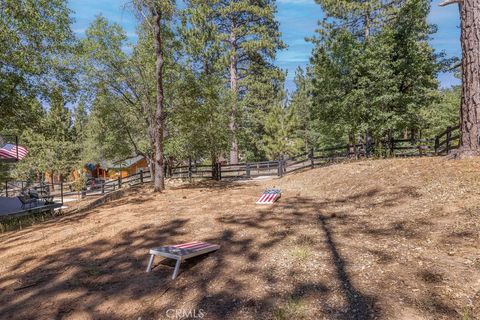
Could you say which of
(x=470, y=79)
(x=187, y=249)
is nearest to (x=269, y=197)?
(x=187, y=249)

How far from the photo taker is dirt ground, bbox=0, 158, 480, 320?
3459 millimetres

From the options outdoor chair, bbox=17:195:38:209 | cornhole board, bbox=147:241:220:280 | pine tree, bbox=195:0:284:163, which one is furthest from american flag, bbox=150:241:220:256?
pine tree, bbox=195:0:284:163

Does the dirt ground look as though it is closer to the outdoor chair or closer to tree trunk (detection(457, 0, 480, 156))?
tree trunk (detection(457, 0, 480, 156))

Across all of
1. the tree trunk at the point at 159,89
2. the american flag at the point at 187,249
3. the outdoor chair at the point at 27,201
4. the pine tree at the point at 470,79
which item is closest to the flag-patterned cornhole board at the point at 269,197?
the american flag at the point at 187,249

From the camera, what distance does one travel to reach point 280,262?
14.8 ft

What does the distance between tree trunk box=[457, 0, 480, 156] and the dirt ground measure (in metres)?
0.80

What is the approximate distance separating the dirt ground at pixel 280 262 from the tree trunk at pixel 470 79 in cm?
80

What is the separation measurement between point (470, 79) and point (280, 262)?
7501 millimetres

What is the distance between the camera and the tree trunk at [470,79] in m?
8.07

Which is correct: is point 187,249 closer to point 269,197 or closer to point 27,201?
point 269,197

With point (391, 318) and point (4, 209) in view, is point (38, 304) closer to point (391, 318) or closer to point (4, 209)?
point (391, 318)

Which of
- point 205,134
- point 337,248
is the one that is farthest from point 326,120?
point 337,248

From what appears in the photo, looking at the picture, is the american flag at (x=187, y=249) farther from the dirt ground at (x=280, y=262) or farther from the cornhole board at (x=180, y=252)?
the dirt ground at (x=280, y=262)

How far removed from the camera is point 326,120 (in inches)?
728
